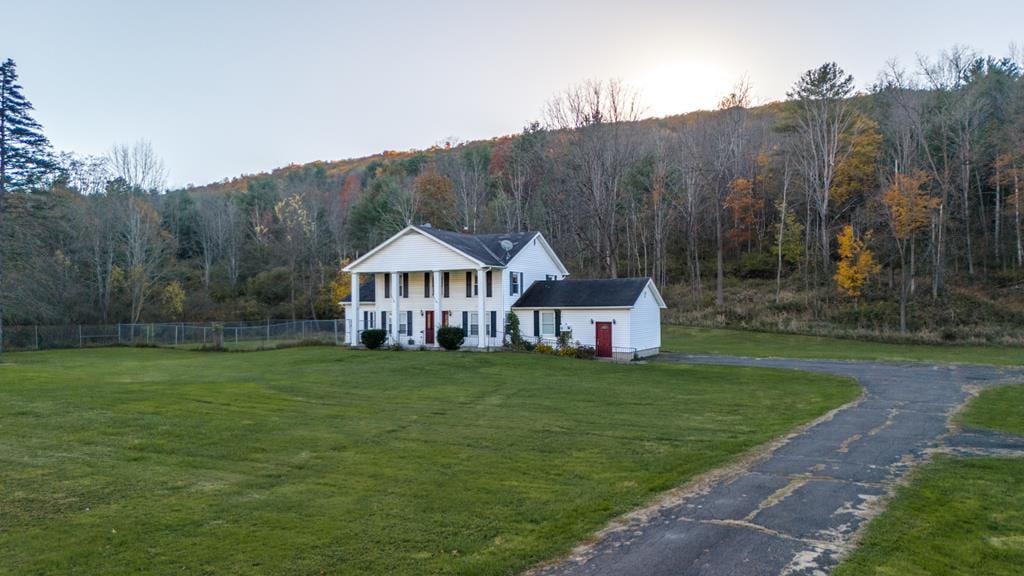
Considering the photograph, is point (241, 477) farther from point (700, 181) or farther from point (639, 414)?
Answer: point (700, 181)

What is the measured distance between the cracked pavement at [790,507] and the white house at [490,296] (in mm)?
18043

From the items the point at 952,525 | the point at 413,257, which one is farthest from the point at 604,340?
the point at 952,525

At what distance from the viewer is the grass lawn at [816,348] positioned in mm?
32344

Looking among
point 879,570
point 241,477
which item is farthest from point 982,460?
point 241,477

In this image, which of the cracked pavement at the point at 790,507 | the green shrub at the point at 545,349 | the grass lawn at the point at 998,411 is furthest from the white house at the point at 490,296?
the cracked pavement at the point at 790,507

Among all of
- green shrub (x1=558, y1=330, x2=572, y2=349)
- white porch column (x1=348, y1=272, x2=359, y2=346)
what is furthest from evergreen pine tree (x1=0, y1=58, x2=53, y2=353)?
green shrub (x1=558, y1=330, x2=572, y2=349)

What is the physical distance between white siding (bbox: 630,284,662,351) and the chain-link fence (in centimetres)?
2077

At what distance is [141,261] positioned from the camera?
57.7 metres

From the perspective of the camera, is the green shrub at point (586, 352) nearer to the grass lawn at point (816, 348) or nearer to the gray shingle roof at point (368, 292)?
the grass lawn at point (816, 348)

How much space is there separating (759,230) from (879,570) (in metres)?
61.7

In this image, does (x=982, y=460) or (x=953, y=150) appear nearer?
(x=982, y=460)

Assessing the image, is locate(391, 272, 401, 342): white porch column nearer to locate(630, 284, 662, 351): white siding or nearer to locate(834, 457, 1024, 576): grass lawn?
locate(630, 284, 662, 351): white siding

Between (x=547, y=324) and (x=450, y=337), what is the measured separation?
550 cm

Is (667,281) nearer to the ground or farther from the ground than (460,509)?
farther from the ground
